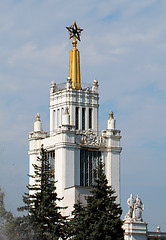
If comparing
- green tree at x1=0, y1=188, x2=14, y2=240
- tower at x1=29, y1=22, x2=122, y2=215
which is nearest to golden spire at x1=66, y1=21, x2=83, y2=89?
tower at x1=29, y1=22, x2=122, y2=215

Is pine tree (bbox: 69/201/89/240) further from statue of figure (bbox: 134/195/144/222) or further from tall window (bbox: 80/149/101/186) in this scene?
tall window (bbox: 80/149/101/186)

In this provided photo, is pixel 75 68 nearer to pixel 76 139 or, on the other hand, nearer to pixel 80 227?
pixel 76 139

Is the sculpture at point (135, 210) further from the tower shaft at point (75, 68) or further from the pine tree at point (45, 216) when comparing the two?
the tower shaft at point (75, 68)

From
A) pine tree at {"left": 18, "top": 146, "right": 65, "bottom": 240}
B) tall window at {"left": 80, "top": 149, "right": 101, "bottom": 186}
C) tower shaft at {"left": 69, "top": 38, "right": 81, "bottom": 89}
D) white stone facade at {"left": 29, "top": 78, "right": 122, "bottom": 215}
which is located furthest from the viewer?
tower shaft at {"left": 69, "top": 38, "right": 81, "bottom": 89}

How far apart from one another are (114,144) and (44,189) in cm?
2683

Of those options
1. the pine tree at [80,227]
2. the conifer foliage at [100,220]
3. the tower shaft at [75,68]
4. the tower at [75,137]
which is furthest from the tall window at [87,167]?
the conifer foliage at [100,220]

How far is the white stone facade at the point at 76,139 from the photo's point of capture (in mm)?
114688

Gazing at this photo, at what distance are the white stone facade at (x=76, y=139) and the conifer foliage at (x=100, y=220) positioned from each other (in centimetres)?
2237

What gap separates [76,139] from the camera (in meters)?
116

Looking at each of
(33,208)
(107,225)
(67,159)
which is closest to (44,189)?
(33,208)

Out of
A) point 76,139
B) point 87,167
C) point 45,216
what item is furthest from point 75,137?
point 45,216

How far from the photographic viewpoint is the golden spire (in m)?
121

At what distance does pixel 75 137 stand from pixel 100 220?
28.9m

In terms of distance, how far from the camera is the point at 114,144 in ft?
391
